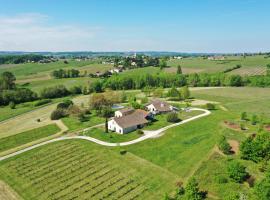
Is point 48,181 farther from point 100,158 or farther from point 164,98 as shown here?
point 164,98

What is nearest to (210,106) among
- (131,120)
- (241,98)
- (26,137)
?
(241,98)

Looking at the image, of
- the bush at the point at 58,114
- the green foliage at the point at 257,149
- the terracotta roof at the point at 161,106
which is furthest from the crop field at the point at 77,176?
the terracotta roof at the point at 161,106

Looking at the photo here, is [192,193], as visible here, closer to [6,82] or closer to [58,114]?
[58,114]

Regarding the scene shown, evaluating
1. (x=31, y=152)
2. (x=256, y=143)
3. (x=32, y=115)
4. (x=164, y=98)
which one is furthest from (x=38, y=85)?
(x=256, y=143)

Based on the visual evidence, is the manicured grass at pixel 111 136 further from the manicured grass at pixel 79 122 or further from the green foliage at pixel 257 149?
the green foliage at pixel 257 149

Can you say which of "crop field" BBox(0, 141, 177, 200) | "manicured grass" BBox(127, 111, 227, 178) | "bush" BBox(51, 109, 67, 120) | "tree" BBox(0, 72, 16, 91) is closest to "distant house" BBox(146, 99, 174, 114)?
"manicured grass" BBox(127, 111, 227, 178)

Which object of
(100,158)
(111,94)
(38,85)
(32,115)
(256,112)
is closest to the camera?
(100,158)
